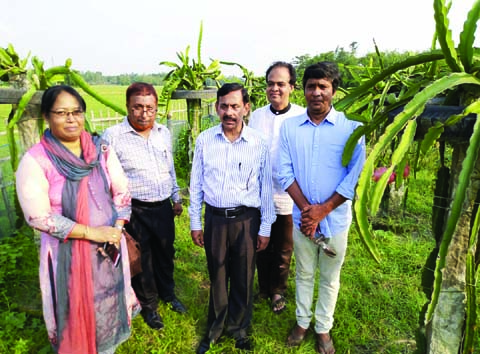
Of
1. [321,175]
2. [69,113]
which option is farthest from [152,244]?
[321,175]

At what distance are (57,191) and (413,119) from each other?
1.56m

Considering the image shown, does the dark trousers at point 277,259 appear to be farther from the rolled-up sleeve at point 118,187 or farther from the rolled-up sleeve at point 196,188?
the rolled-up sleeve at point 118,187

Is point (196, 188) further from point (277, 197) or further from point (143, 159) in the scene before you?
point (277, 197)

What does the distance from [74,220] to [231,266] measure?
1.02 meters

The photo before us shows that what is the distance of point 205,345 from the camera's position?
2.33m

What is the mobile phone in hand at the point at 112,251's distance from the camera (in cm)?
187

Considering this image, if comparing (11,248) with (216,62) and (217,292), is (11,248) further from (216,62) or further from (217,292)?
(216,62)

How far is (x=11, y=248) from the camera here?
301 centimetres

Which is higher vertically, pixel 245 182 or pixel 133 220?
pixel 245 182

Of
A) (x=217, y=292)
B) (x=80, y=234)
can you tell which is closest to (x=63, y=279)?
(x=80, y=234)

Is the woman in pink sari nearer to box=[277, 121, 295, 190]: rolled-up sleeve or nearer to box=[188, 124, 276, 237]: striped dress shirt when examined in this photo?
box=[188, 124, 276, 237]: striped dress shirt

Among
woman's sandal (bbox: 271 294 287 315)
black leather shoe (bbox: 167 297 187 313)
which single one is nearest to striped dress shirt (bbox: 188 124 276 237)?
woman's sandal (bbox: 271 294 287 315)

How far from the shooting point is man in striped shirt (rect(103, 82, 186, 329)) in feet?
7.59

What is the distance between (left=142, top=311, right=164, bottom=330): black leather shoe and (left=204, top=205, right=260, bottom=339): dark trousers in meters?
0.38
